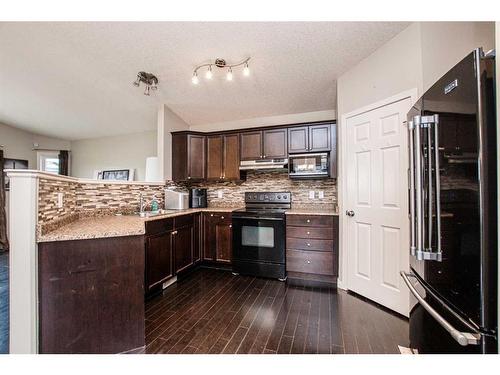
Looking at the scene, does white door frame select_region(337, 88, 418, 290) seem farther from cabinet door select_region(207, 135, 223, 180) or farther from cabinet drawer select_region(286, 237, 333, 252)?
cabinet door select_region(207, 135, 223, 180)

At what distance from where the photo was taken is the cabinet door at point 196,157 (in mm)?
3439

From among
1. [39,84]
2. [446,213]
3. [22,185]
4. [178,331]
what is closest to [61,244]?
[22,185]

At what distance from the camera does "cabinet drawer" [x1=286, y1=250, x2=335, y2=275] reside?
255 cm

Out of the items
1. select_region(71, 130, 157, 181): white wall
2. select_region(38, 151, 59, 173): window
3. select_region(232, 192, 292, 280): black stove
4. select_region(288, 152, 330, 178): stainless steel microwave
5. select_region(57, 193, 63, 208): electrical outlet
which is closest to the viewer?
select_region(57, 193, 63, 208): electrical outlet

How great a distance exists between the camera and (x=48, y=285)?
4.02 ft

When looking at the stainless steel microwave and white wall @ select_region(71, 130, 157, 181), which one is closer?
the stainless steel microwave

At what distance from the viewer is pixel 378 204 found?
6.75 feet

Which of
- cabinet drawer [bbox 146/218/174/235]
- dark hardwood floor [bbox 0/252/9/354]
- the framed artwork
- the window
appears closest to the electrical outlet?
cabinet drawer [bbox 146/218/174/235]

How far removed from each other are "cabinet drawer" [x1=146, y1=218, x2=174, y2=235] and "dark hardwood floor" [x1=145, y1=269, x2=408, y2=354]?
0.71 m

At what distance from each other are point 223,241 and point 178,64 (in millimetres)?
2276

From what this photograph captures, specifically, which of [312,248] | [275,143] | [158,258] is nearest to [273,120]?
[275,143]

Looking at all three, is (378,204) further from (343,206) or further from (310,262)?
(310,262)
